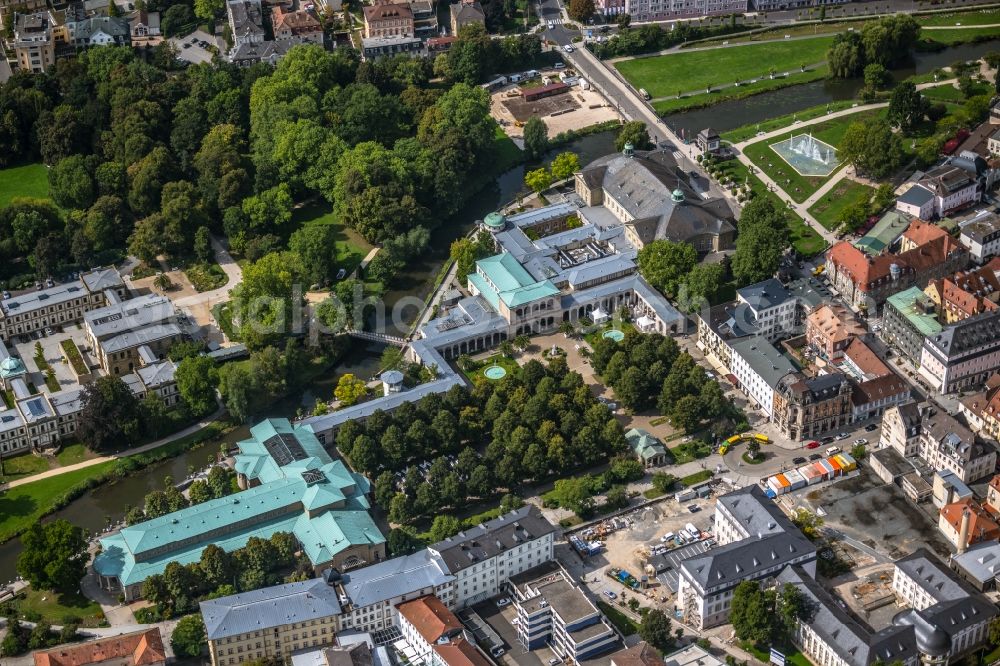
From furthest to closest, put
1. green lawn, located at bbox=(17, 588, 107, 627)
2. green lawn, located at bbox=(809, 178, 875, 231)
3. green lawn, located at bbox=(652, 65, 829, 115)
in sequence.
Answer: green lawn, located at bbox=(652, 65, 829, 115) → green lawn, located at bbox=(809, 178, 875, 231) → green lawn, located at bbox=(17, 588, 107, 627)

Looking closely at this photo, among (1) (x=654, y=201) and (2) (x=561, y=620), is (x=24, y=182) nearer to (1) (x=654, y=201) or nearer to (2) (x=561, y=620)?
(1) (x=654, y=201)

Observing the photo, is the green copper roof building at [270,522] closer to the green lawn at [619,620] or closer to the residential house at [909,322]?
the green lawn at [619,620]

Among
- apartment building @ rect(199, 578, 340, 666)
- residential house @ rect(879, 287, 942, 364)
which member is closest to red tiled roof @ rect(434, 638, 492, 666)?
apartment building @ rect(199, 578, 340, 666)

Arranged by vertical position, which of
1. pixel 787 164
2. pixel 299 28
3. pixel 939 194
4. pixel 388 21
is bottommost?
pixel 939 194

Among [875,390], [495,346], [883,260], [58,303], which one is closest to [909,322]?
[883,260]

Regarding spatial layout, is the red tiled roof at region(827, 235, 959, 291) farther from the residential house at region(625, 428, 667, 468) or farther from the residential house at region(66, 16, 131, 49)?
the residential house at region(66, 16, 131, 49)

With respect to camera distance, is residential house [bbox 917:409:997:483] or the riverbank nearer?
residential house [bbox 917:409:997:483]

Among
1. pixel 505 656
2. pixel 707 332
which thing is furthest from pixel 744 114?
pixel 505 656
